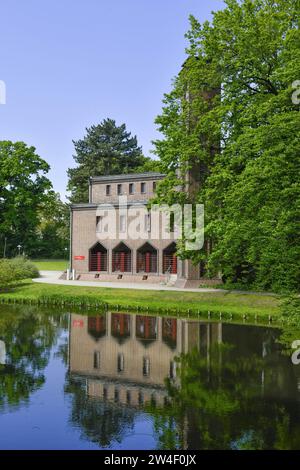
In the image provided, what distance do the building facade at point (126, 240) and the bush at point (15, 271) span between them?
5.56 meters

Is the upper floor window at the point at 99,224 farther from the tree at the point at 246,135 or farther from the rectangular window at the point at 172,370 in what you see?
the rectangular window at the point at 172,370

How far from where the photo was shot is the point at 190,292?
3559 centimetres

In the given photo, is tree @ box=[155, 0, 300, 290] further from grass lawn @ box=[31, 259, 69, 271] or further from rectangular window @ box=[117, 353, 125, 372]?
grass lawn @ box=[31, 259, 69, 271]

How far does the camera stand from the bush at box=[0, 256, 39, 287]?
135ft

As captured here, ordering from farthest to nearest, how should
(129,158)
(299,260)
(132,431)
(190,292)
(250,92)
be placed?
1. (129,158)
2. (190,292)
3. (250,92)
4. (299,260)
5. (132,431)

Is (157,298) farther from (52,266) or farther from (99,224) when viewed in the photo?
(52,266)

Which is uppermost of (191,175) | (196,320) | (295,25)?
(295,25)

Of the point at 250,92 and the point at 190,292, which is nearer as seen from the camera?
the point at 250,92

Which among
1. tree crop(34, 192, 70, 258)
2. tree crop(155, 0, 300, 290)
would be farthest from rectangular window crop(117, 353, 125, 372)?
tree crop(34, 192, 70, 258)

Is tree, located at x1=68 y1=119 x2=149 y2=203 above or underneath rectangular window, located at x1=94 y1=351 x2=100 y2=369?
above

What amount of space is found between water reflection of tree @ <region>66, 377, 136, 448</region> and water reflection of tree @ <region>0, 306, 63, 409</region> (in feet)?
5.18
